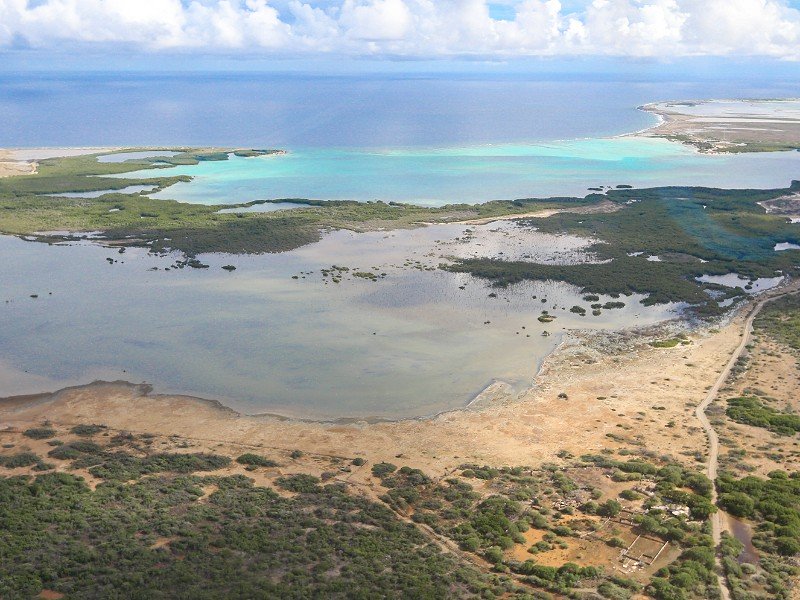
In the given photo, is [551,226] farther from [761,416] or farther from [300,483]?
[300,483]

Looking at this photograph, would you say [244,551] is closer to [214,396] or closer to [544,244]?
[214,396]

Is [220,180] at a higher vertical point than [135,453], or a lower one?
higher

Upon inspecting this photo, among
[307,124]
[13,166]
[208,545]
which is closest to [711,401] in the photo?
[208,545]

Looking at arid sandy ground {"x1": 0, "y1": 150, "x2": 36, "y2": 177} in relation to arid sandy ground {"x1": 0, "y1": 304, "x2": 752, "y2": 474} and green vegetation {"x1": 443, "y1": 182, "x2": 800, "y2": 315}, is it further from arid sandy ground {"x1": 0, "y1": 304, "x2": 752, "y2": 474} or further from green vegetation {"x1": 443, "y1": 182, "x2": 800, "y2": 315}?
arid sandy ground {"x1": 0, "y1": 304, "x2": 752, "y2": 474}

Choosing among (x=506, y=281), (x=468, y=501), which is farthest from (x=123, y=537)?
(x=506, y=281)

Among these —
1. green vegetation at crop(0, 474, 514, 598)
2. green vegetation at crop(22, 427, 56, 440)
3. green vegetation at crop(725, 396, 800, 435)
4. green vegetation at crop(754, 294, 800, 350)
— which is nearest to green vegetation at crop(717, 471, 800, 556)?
green vegetation at crop(725, 396, 800, 435)

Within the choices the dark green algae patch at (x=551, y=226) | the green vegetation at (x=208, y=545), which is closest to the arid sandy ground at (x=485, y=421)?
the green vegetation at (x=208, y=545)
